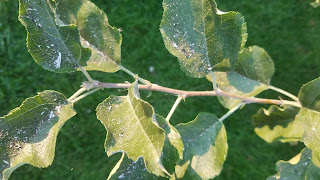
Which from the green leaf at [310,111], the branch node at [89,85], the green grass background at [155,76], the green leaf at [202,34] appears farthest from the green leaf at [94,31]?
the green grass background at [155,76]

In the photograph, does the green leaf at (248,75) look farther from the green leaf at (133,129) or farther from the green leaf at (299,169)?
the green leaf at (133,129)

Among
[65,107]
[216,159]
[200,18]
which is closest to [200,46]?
[200,18]

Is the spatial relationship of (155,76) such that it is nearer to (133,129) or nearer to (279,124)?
(279,124)

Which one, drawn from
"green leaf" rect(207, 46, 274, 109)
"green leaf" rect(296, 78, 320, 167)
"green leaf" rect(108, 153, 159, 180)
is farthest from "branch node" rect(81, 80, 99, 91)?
"green leaf" rect(296, 78, 320, 167)

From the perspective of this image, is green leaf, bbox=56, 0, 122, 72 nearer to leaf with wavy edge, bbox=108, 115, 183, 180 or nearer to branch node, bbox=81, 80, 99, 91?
branch node, bbox=81, 80, 99, 91

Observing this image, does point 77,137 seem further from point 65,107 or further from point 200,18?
point 200,18
